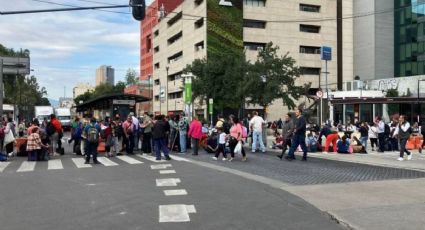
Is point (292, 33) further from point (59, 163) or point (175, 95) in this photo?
point (59, 163)

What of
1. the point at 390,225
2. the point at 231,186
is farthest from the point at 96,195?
the point at 390,225

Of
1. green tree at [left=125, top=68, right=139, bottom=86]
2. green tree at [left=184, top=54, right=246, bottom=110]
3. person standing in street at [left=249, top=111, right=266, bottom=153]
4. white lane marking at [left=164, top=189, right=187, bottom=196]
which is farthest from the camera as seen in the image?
green tree at [left=125, top=68, right=139, bottom=86]

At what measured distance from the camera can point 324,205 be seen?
916 cm

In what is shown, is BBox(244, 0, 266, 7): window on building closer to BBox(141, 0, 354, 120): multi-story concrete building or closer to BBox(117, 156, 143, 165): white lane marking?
BBox(141, 0, 354, 120): multi-story concrete building

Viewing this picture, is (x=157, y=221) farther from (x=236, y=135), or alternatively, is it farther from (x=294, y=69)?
(x=294, y=69)

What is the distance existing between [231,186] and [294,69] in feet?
120

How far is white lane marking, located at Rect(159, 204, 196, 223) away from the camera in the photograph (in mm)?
8125

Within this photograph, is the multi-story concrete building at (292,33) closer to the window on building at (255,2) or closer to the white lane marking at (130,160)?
the window on building at (255,2)

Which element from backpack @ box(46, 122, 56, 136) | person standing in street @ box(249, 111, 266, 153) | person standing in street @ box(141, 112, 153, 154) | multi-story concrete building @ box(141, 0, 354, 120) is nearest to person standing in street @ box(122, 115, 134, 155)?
person standing in street @ box(141, 112, 153, 154)

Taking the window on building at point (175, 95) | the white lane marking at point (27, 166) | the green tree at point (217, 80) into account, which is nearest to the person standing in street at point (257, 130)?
the white lane marking at point (27, 166)

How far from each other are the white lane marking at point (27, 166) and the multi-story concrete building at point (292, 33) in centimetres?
5687

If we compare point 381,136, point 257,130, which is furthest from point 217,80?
point 257,130

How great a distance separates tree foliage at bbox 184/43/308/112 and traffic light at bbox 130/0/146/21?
2744cm

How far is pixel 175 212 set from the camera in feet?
28.4
